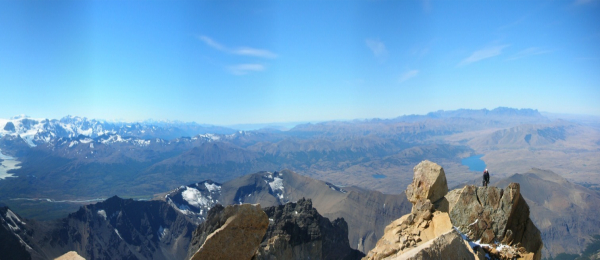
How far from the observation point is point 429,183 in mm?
19438

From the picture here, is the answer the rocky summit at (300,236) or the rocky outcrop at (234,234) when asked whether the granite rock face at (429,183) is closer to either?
the rocky outcrop at (234,234)

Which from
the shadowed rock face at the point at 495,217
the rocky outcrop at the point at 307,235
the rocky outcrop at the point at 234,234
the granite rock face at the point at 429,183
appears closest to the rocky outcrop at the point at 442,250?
the rocky outcrop at the point at 234,234

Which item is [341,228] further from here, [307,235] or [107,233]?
[107,233]

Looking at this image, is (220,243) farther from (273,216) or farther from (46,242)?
(46,242)

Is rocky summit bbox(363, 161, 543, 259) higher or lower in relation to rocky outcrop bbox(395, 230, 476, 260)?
lower

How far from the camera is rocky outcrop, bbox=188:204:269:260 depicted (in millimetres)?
11758

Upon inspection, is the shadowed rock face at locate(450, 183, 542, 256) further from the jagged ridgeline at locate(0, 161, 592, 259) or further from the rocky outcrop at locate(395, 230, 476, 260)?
the rocky outcrop at locate(395, 230, 476, 260)

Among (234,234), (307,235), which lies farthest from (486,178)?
(307,235)

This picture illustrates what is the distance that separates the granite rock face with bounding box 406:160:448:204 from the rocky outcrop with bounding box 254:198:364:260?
204 feet

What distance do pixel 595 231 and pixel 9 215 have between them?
29936 cm

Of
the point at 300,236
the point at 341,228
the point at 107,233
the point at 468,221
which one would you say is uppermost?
the point at 468,221

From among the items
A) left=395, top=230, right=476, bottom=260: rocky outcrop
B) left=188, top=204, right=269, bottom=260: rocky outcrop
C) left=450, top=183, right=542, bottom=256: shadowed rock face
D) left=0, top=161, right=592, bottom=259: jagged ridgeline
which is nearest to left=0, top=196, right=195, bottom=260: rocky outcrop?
left=0, top=161, right=592, bottom=259: jagged ridgeline

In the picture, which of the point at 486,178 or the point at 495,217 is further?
the point at 486,178

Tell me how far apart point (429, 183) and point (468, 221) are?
3248 millimetres
